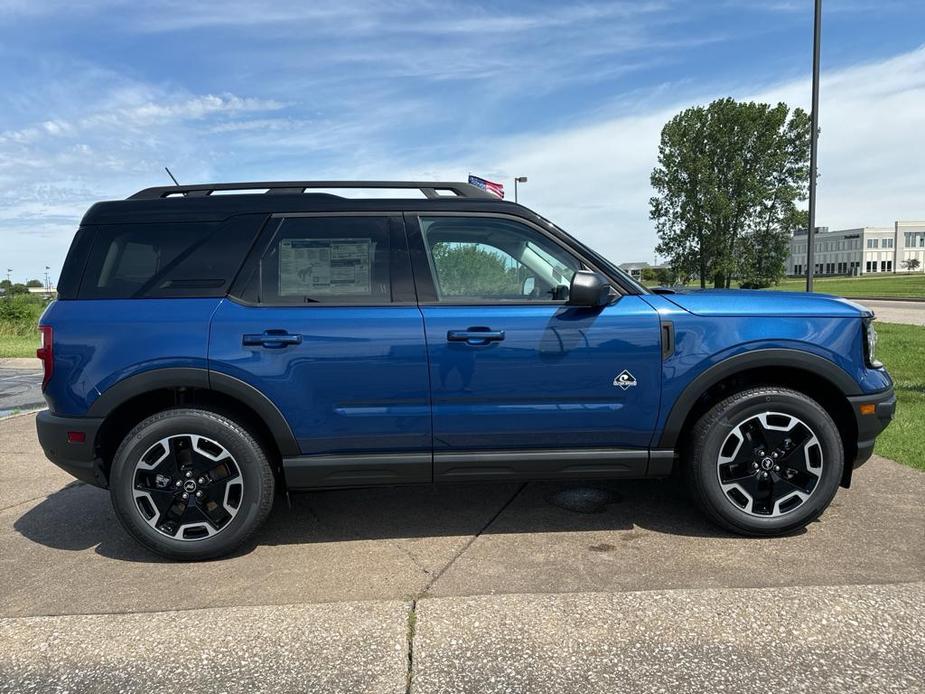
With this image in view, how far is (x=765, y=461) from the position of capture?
136 inches

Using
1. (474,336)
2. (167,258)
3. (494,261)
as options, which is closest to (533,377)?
(474,336)

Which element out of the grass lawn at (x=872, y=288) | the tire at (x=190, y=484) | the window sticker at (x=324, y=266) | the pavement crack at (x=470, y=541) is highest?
the window sticker at (x=324, y=266)

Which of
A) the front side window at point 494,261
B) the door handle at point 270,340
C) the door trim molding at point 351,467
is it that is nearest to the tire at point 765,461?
the front side window at point 494,261

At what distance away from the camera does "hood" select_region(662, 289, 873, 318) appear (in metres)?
3.40

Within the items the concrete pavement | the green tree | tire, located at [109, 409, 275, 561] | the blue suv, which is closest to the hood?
the blue suv

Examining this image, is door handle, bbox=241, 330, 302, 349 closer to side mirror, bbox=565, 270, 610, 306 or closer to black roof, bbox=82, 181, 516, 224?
black roof, bbox=82, 181, 516, 224

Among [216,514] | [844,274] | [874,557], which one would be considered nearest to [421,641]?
[216,514]

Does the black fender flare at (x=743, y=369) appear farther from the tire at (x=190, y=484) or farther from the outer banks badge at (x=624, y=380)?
the tire at (x=190, y=484)

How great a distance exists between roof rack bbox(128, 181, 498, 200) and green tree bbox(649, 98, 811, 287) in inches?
1654

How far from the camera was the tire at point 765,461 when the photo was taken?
3402mm

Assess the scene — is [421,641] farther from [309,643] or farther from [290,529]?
[290,529]

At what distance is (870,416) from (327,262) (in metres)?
3.03

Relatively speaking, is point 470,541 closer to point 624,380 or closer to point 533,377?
point 533,377

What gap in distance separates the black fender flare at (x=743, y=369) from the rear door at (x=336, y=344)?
1.31m
